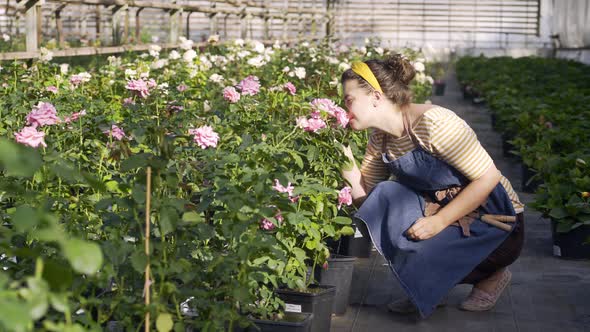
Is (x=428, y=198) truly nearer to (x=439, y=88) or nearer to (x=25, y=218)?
(x=25, y=218)

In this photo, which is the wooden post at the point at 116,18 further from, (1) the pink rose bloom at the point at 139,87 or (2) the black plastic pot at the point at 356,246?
(1) the pink rose bloom at the point at 139,87

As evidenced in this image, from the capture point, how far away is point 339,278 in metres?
3.85

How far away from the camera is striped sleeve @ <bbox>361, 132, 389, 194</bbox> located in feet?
13.0

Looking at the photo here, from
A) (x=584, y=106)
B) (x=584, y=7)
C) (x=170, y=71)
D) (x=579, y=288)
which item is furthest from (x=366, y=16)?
(x=579, y=288)

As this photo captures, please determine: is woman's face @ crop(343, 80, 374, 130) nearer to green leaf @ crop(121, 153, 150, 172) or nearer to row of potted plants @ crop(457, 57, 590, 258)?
green leaf @ crop(121, 153, 150, 172)

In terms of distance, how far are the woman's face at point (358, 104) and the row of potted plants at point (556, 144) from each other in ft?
4.96

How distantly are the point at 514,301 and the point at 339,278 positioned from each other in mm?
740

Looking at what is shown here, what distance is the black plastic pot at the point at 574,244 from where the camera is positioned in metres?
4.82

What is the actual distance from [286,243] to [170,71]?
3.45 m

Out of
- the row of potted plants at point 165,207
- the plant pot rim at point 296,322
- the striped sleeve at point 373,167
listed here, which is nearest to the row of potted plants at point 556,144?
the row of potted plants at point 165,207

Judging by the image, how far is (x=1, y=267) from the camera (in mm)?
2777

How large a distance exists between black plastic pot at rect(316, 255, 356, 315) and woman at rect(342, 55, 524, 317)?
172 millimetres

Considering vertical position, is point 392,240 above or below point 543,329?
above

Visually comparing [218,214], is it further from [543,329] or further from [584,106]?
[584,106]
